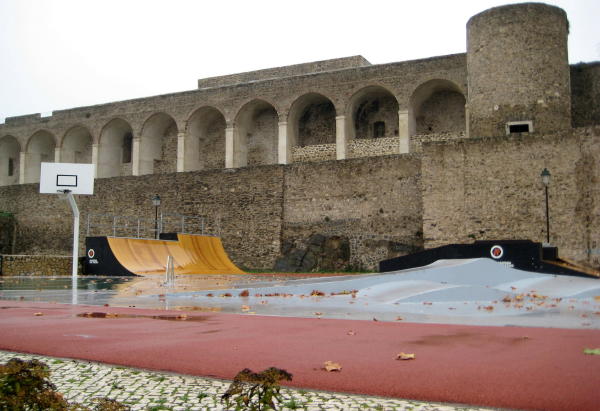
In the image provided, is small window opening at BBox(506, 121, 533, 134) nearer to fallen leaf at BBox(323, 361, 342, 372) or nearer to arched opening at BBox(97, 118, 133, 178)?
fallen leaf at BBox(323, 361, 342, 372)

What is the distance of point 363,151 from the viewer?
28.1 meters

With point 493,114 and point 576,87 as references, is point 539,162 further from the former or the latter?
point 576,87

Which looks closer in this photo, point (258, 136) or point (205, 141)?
point (258, 136)

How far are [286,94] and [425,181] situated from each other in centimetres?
1044

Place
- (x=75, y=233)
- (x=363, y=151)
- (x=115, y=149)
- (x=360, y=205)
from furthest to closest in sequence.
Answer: (x=115, y=149)
(x=363, y=151)
(x=360, y=205)
(x=75, y=233)

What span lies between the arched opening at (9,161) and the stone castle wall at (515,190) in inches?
1113

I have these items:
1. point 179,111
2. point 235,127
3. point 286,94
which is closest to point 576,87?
point 286,94

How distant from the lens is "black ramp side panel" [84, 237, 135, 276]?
17.3 metres

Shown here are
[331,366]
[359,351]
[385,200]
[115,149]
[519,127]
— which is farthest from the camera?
[115,149]

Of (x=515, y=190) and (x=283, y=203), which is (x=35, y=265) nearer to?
(x=283, y=203)

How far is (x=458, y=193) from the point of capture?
65.8ft

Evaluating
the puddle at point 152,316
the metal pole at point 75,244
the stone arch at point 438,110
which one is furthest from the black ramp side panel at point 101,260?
the stone arch at point 438,110

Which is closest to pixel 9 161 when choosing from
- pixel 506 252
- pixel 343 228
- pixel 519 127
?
pixel 343 228

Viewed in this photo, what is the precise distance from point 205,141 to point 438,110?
12.4 metres
